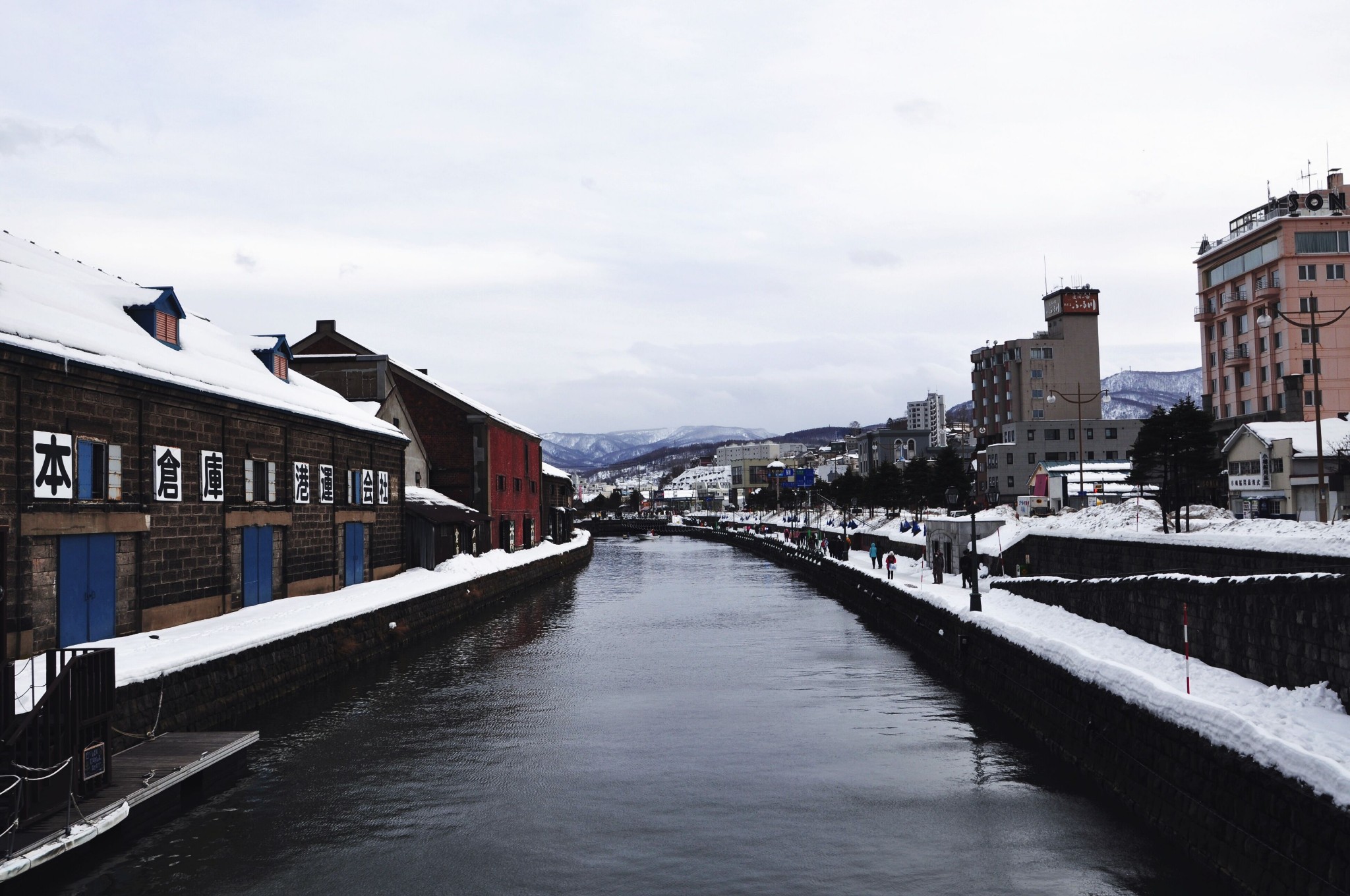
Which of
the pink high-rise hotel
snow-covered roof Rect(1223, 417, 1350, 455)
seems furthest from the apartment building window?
snow-covered roof Rect(1223, 417, 1350, 455)

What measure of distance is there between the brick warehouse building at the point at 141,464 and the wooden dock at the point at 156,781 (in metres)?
3.62

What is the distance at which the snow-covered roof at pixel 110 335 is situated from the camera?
72.2ft

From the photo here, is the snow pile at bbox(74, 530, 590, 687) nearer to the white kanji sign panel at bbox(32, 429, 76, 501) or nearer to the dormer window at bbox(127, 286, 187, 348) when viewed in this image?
the white kanji sign panel at bbox(32, 429, 76, 501)

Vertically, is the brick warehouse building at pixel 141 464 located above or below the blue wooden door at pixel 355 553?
above

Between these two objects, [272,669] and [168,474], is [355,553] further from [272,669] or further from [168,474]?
[272,669]

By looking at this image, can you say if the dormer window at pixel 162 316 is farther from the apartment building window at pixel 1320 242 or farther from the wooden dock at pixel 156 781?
the apartment building window at pixel 1320 242

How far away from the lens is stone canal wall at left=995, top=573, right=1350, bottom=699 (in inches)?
543

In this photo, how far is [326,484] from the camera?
38156 mm

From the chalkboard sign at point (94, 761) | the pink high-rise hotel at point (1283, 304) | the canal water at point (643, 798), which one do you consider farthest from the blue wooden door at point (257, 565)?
the pink high-rise hotel at point (1283, 304)

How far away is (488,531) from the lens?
61.8m

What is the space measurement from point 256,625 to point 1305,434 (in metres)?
53.0

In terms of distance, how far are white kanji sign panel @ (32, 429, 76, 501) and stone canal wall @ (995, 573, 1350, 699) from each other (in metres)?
22.0

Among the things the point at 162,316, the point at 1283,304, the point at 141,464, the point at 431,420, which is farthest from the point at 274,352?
the point at 1283,304

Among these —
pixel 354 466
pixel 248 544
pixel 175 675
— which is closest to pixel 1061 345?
pixel 354 466
